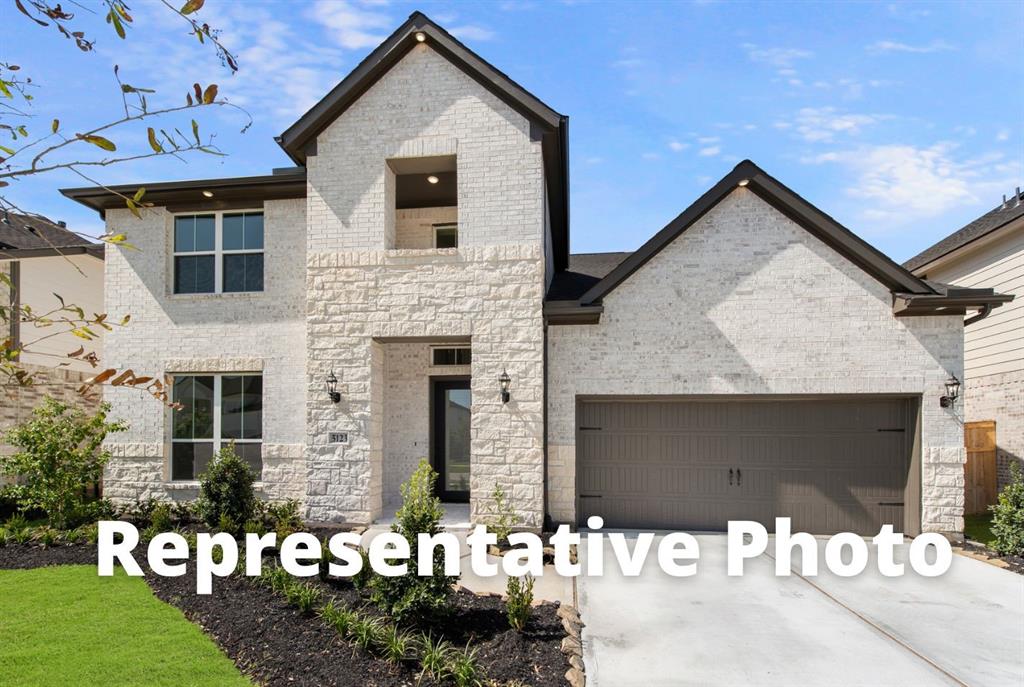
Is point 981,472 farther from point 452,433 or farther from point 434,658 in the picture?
point 434,658

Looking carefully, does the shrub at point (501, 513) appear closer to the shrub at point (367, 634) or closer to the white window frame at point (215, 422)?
the shrub at point (367, 634)

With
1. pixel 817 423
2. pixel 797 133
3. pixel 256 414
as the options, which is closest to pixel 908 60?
pixel 797 133

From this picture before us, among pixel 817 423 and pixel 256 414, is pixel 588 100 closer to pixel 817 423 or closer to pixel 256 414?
pixel 817 423

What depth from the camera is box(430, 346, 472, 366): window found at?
42.2ft

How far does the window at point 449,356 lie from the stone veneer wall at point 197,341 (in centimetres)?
253

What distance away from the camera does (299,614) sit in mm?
6434

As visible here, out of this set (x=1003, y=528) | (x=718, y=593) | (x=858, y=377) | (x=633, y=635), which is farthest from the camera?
(x=858, y=377)

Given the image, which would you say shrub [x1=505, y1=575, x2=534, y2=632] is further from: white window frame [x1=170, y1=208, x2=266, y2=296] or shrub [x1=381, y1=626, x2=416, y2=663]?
white window frame [x1=170, y1=208, x2=266, y2=296]

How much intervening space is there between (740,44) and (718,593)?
7.74 m

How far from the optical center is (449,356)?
1291 centimetres

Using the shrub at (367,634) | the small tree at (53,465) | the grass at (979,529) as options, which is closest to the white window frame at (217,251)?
the small tree at (53,465)

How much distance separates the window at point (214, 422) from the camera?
11852 mm

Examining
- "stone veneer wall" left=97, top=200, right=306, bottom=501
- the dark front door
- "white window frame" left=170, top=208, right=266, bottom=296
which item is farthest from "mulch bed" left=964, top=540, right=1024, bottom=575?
"white window frame" left=170, top=208, right=266, bottom=296

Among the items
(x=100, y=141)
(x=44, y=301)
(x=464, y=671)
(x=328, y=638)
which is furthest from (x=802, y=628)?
(x=44, y=301)
